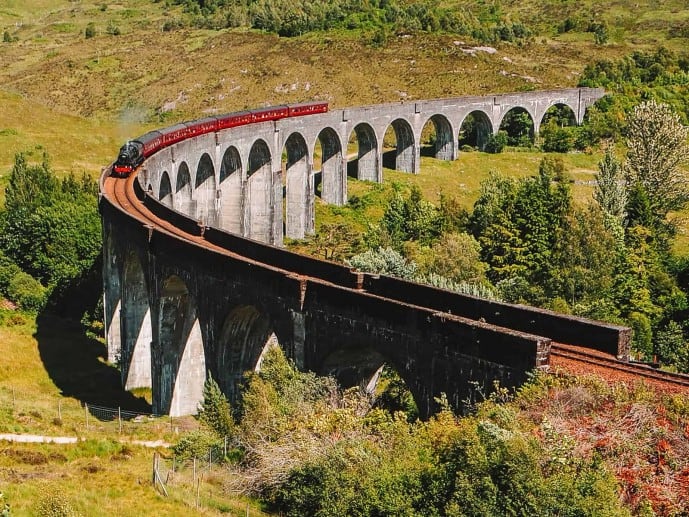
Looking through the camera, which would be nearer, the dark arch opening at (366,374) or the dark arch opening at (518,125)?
the dark arch opening at (366,374)

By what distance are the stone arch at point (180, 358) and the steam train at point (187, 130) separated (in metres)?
16.6

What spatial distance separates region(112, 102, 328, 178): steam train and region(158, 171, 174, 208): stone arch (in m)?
1.53

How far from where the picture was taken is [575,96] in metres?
105

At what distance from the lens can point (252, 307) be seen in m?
35.7

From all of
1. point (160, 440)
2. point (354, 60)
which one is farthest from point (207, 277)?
point (354, 60)

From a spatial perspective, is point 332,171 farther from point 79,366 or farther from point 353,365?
point 353,365

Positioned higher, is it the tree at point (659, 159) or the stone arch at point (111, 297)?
the tree at point (659, 159)

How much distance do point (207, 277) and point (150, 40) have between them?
103m

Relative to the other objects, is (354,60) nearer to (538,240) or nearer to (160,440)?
(538,240)

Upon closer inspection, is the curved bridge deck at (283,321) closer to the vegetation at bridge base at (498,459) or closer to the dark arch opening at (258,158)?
the vegetation at bridge base at (498,459)

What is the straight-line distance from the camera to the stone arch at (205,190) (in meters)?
63.0

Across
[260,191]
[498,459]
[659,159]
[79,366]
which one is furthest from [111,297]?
[659,159]

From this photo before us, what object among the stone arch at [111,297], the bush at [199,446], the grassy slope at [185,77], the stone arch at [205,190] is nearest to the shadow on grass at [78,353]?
the grassy slope at [185,77]

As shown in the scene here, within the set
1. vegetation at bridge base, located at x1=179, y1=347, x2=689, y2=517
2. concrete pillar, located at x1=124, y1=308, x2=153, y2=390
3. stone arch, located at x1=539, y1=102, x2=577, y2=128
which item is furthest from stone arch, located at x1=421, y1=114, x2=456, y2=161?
vegetation at bridge base, located at x1=179, y1=347, x2=689, y2=517
